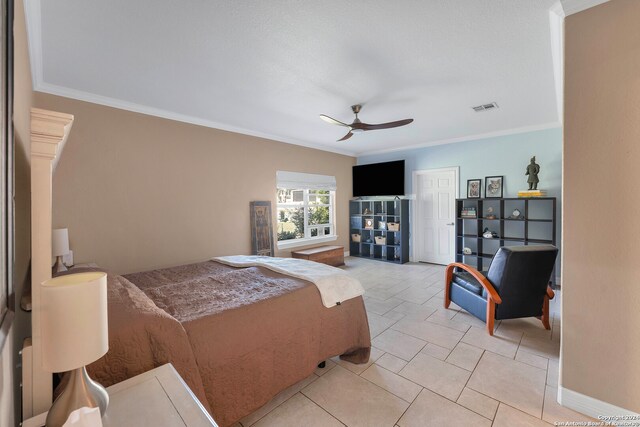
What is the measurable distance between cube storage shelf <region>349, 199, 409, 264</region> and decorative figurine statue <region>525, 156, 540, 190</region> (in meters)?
2.16

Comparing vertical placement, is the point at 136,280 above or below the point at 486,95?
below

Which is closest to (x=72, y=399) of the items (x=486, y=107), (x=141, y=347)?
(x=141, y=347)

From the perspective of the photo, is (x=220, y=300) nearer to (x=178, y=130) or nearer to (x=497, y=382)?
(x=497, y=382)

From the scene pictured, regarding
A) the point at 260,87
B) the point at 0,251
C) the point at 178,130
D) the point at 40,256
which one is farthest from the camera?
the point at 178,130

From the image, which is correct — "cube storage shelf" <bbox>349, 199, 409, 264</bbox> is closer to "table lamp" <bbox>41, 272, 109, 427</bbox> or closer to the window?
the window

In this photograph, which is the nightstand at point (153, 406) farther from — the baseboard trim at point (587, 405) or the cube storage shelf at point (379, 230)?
the cube storage shelf at point (379, 230)

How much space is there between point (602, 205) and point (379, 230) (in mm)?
4564

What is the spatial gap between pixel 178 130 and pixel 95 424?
3656 mm

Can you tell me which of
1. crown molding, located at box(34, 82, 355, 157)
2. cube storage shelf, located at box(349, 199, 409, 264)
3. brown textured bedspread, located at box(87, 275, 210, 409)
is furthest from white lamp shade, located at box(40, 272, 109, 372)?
cube storage shelf, located at box(349, 199, 409, 264)

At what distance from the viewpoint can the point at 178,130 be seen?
371cm

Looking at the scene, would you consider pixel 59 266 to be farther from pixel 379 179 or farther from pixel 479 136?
pixel 479 136

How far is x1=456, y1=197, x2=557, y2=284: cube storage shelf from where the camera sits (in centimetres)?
439

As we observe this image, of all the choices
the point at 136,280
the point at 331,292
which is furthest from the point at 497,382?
the point at 136,280

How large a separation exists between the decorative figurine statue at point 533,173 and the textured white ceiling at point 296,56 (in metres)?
0.88
